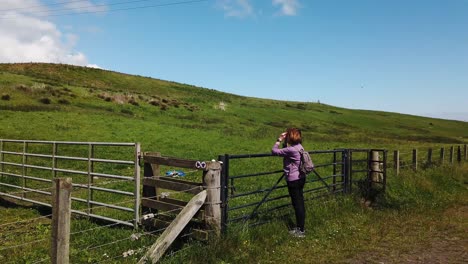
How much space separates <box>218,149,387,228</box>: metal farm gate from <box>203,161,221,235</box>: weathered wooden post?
0.19 meters

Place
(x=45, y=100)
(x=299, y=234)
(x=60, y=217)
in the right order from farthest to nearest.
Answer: (x=45, y=100), (x=299, y=234), (x=60, y=217)

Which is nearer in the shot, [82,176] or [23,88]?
[82,176]

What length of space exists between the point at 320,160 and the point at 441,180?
1134 centimetres

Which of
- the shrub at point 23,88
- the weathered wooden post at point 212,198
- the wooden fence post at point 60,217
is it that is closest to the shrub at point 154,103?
the shrub at point 23,88

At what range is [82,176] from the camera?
55.6ft

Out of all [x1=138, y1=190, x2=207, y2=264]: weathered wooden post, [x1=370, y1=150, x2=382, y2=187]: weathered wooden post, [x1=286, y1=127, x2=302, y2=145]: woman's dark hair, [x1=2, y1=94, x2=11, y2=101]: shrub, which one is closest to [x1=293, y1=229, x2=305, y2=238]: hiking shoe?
[x1=286, y1=127, x2=302, y2=145]: woman's dark hair

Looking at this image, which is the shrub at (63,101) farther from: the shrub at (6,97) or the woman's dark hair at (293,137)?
the woman's dark hair at (293,137)

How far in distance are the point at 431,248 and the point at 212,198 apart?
4397 millimetres

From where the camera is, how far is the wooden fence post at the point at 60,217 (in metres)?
4.68

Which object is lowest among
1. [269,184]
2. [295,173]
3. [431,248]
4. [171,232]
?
[431,248]

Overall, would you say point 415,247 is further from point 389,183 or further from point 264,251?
point 389,183

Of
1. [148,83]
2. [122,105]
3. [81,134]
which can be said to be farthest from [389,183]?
[148,83]

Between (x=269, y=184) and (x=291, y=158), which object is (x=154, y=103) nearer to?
(x=269, y=184)

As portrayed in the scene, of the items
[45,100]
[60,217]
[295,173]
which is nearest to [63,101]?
[45,100]
